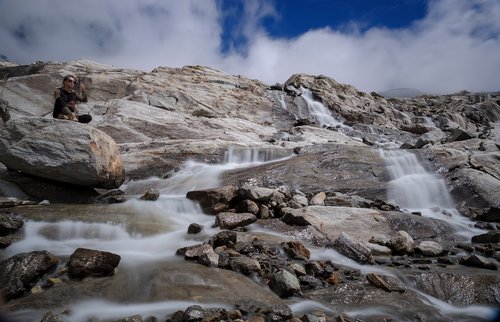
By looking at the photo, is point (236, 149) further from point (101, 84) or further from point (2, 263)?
point (101, 84)

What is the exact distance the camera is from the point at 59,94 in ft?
35.9

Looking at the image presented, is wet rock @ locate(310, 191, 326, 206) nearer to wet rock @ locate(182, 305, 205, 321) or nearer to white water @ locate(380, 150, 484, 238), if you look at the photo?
white water @ locate(380, 150, 484, 238)

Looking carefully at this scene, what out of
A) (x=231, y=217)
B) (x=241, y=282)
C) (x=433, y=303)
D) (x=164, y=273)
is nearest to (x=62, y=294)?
(x=164, y=273)

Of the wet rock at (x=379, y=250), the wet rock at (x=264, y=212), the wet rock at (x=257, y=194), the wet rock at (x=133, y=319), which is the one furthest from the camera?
the wet rock at (x=257, y=194)

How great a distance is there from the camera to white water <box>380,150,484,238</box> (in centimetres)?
1178

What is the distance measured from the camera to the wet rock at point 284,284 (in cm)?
532

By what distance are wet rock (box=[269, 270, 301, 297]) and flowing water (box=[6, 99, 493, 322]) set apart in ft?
0.60

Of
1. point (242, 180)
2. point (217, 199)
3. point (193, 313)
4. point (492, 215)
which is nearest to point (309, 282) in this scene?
point (193, 313)

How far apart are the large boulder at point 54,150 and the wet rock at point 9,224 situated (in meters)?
2.69

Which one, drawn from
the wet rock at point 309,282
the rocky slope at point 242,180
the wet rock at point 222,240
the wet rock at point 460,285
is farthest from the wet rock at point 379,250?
the wet rock at point 222,240

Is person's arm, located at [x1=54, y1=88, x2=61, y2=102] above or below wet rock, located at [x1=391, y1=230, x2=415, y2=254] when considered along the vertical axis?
above

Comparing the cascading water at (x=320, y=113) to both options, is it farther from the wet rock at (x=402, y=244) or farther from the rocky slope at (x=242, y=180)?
the wet rock at (x=402, y=244)

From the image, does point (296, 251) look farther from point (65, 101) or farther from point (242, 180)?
point (65, 101)

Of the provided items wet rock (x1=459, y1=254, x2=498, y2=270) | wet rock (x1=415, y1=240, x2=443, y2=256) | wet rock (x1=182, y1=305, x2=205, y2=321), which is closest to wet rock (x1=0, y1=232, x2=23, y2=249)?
wet rock (x1=182, y1=305, x2=205, y2=321)
